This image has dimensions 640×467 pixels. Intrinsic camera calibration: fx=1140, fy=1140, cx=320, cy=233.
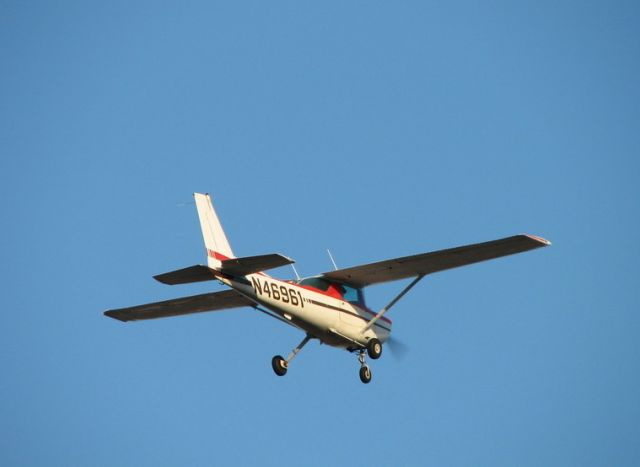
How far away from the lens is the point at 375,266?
86.9 ft

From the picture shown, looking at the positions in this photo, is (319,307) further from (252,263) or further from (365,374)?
(252,263)

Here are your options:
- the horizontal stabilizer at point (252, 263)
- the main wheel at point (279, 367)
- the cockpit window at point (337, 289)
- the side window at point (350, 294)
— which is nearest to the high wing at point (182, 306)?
the main wheel at point (279, 367)

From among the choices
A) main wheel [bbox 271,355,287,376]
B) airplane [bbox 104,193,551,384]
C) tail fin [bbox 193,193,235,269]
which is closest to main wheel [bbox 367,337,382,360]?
airplane [bbox 104,193,551,384]

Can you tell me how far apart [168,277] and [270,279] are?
2708 millimetres

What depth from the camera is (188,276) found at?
23.6 meters

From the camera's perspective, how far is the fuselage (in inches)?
983

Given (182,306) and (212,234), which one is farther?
(182,306)

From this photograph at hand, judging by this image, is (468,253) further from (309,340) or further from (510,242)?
Answer: (309,340)

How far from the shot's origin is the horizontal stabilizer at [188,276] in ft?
76.8

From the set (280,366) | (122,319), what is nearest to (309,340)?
(280,366)

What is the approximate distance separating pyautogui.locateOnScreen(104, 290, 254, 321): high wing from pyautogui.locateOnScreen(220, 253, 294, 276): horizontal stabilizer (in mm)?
3869

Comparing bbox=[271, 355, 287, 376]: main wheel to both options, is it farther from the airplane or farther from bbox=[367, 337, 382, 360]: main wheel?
bbox=[367, 337, 382, 360]: main wheel

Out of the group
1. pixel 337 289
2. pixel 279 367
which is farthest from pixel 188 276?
pixel 337 289

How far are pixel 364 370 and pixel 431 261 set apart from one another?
3170 millimetres
